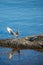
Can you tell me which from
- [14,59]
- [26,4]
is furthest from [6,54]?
[26,4]

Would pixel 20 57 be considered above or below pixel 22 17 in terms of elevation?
below

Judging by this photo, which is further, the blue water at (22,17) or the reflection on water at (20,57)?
the blue water at (22,17)

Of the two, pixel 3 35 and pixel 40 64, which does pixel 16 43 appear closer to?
pixel 3 35

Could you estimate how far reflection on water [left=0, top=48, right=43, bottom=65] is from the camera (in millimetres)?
6367

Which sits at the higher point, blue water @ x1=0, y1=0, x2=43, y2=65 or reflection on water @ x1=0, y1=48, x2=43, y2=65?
blue water @ x1=0, y1=0, x2=43, y2=65

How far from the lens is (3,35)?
6.79m

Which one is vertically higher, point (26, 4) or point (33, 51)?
point (26, 4)

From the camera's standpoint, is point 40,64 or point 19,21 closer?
point 40,64

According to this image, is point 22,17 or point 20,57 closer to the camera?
point 20,57

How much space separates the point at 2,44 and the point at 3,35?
0.77 ft

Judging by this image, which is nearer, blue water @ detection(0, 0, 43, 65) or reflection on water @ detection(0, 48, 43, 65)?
reflection on water @ detection(0, 48, 43, 65)

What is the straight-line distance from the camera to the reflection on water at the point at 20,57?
20.9 feet

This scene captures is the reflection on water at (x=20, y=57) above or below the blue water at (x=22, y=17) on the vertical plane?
below

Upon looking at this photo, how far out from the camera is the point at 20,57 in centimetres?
651
